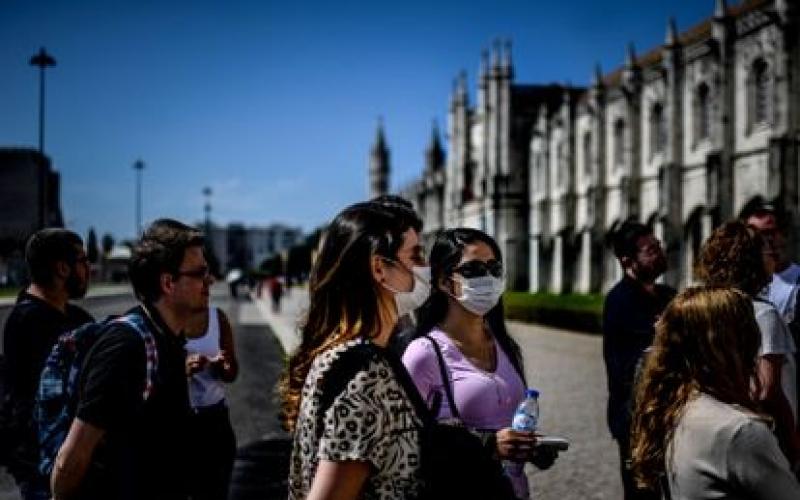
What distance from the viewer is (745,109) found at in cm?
3145

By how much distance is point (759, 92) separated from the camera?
31219 millimetres

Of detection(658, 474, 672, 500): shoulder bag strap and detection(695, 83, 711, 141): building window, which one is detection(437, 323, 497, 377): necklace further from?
detection(695, 83, 711, 141): building window

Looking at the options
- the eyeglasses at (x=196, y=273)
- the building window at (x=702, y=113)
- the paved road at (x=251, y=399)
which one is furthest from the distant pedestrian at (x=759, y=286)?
the building window at (x=702, y=113)

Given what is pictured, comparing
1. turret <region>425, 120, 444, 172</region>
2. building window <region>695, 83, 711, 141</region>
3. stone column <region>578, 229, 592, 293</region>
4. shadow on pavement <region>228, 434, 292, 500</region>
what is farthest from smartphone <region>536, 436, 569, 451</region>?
turret <region>425, 120, 444, 172</region>

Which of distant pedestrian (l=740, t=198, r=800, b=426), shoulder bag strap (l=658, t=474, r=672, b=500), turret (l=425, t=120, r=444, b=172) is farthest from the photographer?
turret (l=425, t=120, r=444, b=172)

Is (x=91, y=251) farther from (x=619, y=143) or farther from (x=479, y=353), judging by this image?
(x=619, y=143)

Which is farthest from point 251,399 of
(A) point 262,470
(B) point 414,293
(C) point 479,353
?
(B) point 414,293

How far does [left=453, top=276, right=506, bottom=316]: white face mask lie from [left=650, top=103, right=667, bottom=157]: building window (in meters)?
35.3

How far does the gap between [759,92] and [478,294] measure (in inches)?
1168

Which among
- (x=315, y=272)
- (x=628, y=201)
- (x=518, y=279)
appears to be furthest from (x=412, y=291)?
(x=518, y=279)

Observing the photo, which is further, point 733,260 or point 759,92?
point 759,92

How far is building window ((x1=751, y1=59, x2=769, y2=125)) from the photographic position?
3080 centimetres

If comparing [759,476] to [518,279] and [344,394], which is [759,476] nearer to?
[344,394]

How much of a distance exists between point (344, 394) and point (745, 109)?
31.4 m
